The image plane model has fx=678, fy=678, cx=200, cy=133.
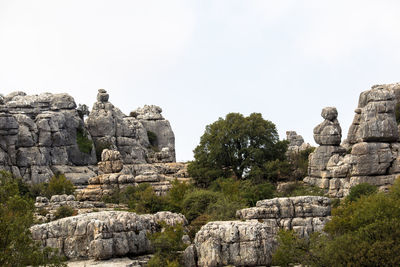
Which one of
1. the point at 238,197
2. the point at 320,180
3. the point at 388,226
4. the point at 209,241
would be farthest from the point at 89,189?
the point at 388,226

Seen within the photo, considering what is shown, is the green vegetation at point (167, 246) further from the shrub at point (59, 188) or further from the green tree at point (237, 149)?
the green tree at point (237, 149)

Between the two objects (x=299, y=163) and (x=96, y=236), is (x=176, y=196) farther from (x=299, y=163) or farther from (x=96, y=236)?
(x=299, y=163)

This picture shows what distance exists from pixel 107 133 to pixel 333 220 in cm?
5607

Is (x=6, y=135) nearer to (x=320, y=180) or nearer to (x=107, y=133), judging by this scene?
(x=107, y=133)

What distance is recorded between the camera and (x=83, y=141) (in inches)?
3570

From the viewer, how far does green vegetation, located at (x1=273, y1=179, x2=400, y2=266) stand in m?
35.8

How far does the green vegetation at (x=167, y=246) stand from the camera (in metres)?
40.0

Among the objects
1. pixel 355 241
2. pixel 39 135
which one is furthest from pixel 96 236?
pixel 39 135

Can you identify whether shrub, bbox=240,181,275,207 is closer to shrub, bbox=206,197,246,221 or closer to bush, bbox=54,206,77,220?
shrub, bbox=206,197,246,221

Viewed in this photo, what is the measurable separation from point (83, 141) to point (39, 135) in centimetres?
822

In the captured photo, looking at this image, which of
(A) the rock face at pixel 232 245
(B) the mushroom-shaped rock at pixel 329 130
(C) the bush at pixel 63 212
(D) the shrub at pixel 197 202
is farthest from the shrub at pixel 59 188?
(A) the rock face at pixel 232 245

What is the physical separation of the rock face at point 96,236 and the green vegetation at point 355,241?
9.35 meters

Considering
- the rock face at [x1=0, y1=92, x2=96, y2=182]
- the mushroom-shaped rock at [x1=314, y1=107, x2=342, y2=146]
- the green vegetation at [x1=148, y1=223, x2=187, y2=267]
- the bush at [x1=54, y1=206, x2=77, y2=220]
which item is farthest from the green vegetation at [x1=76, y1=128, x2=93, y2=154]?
the green vegetation at [x1=148, y1=223, x2=187, y2=267]

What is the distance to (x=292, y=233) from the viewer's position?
4331 cm
